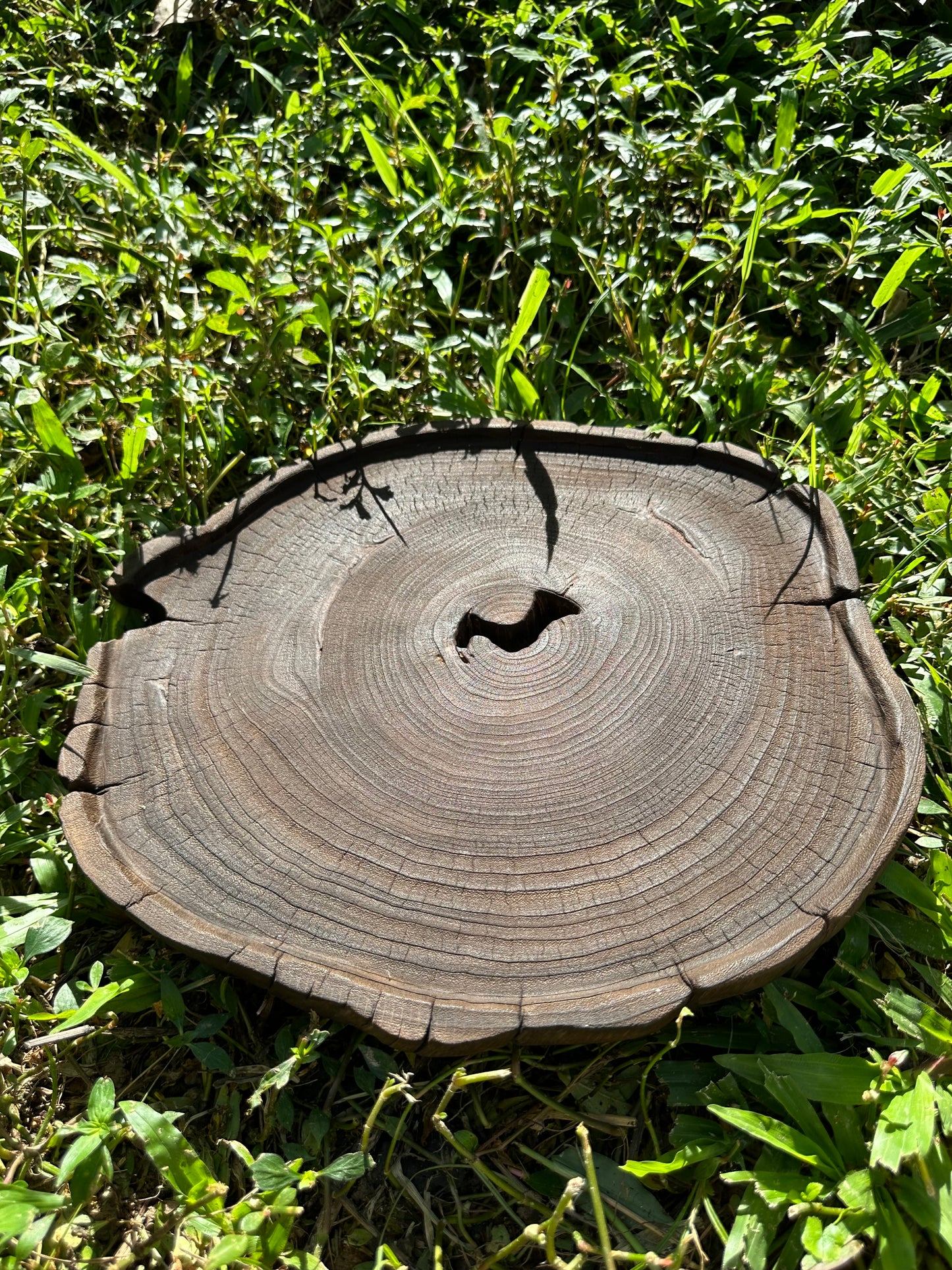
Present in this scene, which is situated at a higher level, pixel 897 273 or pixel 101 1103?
pixel 897 273

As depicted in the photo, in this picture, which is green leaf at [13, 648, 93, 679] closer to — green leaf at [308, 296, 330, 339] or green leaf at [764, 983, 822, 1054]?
green leaf at [308, 296, 330, 339]

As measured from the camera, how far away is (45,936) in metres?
1.70

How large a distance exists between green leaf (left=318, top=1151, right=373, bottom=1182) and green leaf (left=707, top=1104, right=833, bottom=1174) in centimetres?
54

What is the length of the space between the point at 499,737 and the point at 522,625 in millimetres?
260

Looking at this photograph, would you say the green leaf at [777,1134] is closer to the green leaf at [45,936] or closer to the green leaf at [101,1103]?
the green leaf at [101,1103]

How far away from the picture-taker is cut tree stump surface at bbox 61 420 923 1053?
1495 mm

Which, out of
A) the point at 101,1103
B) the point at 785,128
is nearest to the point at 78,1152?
the point at 101,1103

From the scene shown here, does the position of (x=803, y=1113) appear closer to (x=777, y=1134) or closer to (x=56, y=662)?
(x=777, y=1134)

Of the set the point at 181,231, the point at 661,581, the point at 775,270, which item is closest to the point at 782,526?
the point at 661,581

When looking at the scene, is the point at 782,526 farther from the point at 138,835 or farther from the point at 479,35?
the point at 479,35

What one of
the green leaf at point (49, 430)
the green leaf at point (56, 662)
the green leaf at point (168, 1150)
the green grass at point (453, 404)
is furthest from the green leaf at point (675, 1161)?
the green leaf at point (49, 430)

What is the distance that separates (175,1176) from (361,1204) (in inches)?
11.9

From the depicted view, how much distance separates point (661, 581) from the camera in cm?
192

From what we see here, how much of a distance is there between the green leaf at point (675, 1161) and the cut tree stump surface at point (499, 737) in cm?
29
